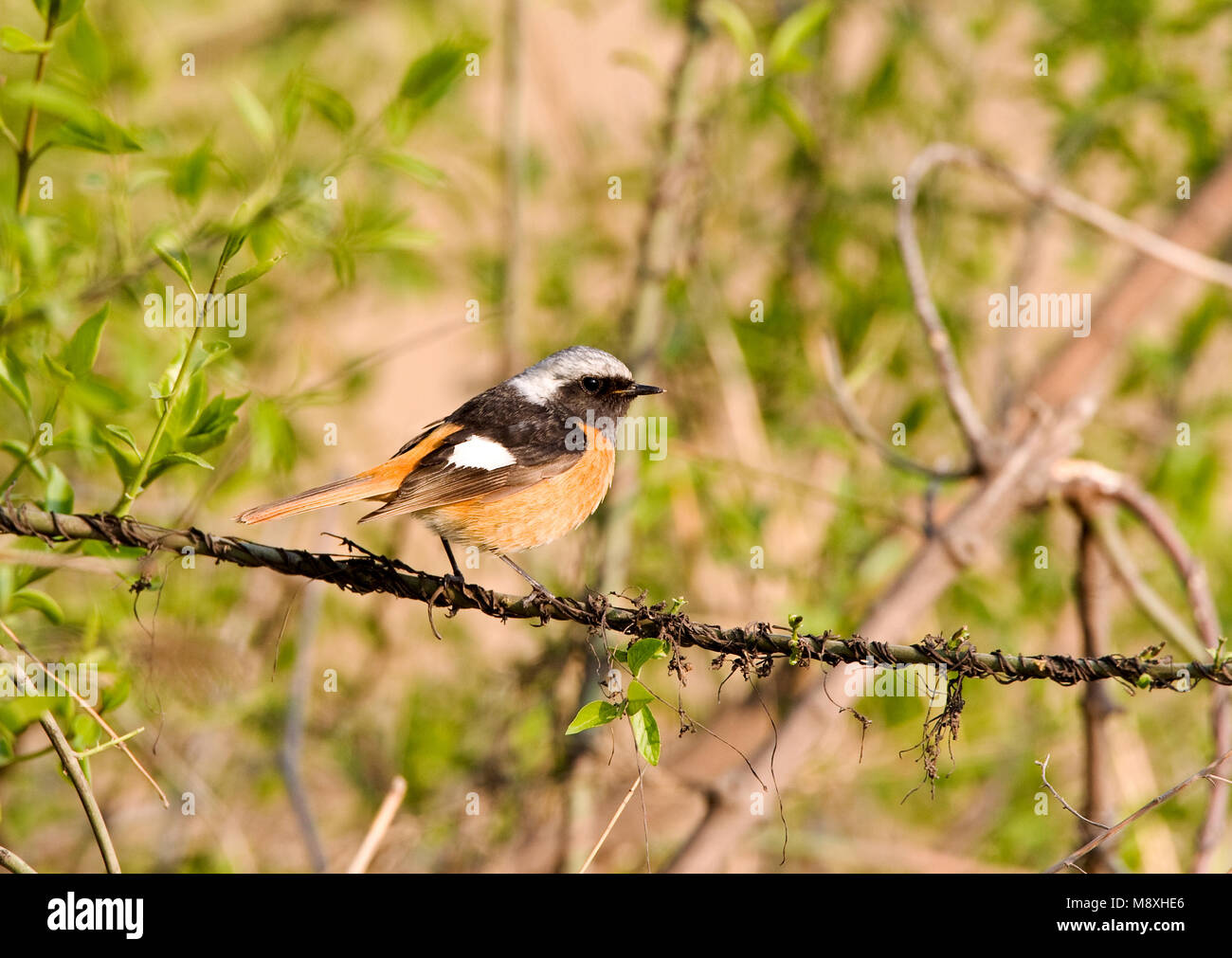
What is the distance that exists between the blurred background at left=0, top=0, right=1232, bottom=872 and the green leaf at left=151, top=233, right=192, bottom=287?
148 centimetres

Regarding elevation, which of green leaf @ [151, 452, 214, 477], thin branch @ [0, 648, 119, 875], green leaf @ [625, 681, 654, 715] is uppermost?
green leaf @ [151, 452, 214, 477]

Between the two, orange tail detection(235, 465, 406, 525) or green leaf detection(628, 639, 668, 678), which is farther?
orange tail detection(235, 465, 406, 525)

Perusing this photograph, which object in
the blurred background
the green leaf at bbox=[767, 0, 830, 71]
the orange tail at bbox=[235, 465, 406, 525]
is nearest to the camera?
the orange tail at bbox=[235, 465, 406, 525]

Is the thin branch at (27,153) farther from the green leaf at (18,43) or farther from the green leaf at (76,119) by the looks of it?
the green leaf at (18,43)

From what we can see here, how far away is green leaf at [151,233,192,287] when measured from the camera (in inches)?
86.1

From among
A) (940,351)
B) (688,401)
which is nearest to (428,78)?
(940,351)

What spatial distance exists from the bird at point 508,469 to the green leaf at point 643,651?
1.32 metres

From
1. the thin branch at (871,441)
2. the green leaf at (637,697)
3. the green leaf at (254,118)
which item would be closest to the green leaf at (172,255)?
the green leaf at (254,118)

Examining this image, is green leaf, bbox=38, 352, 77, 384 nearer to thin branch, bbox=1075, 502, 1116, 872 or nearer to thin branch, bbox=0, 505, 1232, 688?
thin branch, bbox=0, 505, 1232, 688

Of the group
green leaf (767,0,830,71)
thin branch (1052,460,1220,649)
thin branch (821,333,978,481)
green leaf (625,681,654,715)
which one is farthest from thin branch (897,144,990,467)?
green leaf (625,681,654,715)

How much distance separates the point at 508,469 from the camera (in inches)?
146

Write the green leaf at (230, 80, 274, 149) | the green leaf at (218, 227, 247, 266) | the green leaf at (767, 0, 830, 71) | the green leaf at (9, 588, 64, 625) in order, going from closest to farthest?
1. the green leaf at (218, 227, 247, 266)
2. the green leaf at (9, 588, 64, 625)
3. the green leaf at (230, 80, 274, 149)
4. the green leaf at (767, 0, 830, 71)

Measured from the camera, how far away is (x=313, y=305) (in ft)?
20.7

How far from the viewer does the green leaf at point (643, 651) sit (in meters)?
2.10
